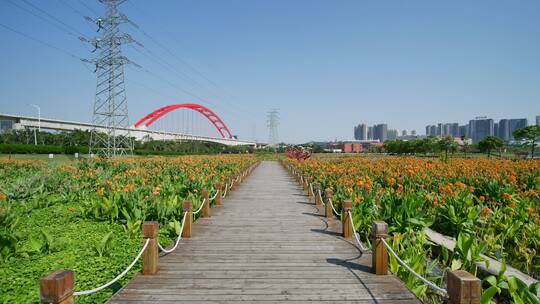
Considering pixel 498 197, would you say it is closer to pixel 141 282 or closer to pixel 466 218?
pixel 466 218

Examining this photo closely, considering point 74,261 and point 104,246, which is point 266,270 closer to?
point 104,246

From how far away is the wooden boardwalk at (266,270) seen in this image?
4301 millimetres

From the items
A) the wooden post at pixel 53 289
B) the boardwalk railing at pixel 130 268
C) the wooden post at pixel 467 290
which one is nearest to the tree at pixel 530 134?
the boardwalk railing at pixel 130 268

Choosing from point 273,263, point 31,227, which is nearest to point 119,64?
point 31,227

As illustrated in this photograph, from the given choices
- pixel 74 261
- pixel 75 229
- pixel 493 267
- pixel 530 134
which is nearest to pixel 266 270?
pixel 74 261

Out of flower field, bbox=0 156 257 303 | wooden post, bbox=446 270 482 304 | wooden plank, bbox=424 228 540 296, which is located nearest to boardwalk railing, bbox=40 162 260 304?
flower field, bbox=0 156 257 303

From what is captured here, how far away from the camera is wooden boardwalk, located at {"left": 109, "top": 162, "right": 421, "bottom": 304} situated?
4.30 metres

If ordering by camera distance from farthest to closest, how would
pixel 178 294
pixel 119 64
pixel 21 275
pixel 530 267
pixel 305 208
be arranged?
pixel 119 64 → pixel 305 208 → pixel 530 267 → pixel 21 275 → pixel 178 294

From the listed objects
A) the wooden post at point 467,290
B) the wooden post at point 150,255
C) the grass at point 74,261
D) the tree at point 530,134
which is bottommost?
the grass at point 74,261

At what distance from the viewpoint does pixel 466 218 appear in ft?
25.8

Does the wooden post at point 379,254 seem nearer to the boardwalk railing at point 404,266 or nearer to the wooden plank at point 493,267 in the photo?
the boardwalk railing at point 404,266

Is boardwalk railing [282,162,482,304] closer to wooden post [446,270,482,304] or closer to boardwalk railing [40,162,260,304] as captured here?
A: wooden post [446,270,482,304]

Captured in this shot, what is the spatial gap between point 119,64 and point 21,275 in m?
29.1

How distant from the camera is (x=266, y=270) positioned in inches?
207
